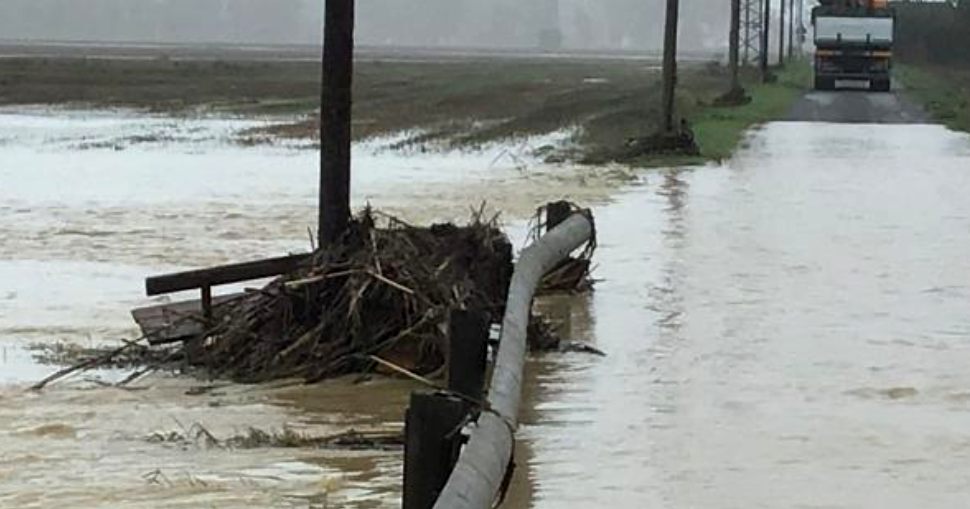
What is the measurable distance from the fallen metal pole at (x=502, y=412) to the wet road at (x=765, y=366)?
22.9 inches

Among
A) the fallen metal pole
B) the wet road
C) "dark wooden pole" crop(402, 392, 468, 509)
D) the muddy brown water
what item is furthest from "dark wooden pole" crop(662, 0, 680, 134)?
"dark wooden pole" crop(402, 392, 468, 509)

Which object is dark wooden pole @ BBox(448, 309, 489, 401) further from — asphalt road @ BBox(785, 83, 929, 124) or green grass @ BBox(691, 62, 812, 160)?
asphalt road @ BBox(785, 83, 929, 124)

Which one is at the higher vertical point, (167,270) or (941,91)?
(941,91)

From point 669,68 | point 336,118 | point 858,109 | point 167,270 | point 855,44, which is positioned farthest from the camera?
point 855,44

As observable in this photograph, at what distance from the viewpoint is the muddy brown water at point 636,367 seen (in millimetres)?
10039

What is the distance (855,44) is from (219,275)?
54.1 m

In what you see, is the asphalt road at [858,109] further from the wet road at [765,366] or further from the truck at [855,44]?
the wet road at [765,366]

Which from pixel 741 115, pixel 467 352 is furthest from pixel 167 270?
pixel 741 115

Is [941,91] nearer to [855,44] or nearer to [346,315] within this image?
[855,44]

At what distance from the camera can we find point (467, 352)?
8.94m

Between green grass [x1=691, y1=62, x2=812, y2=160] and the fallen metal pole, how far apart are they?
2062 centimetres

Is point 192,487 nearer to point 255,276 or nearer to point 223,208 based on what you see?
point 255,276

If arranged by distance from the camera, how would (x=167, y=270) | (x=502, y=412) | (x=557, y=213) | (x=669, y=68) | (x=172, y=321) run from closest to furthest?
(x=502, y=412) → (x=172, y=321) → (x=557, y=213) → (x=167, y=270) → (x=669, y=68)

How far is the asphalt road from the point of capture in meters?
48.0
